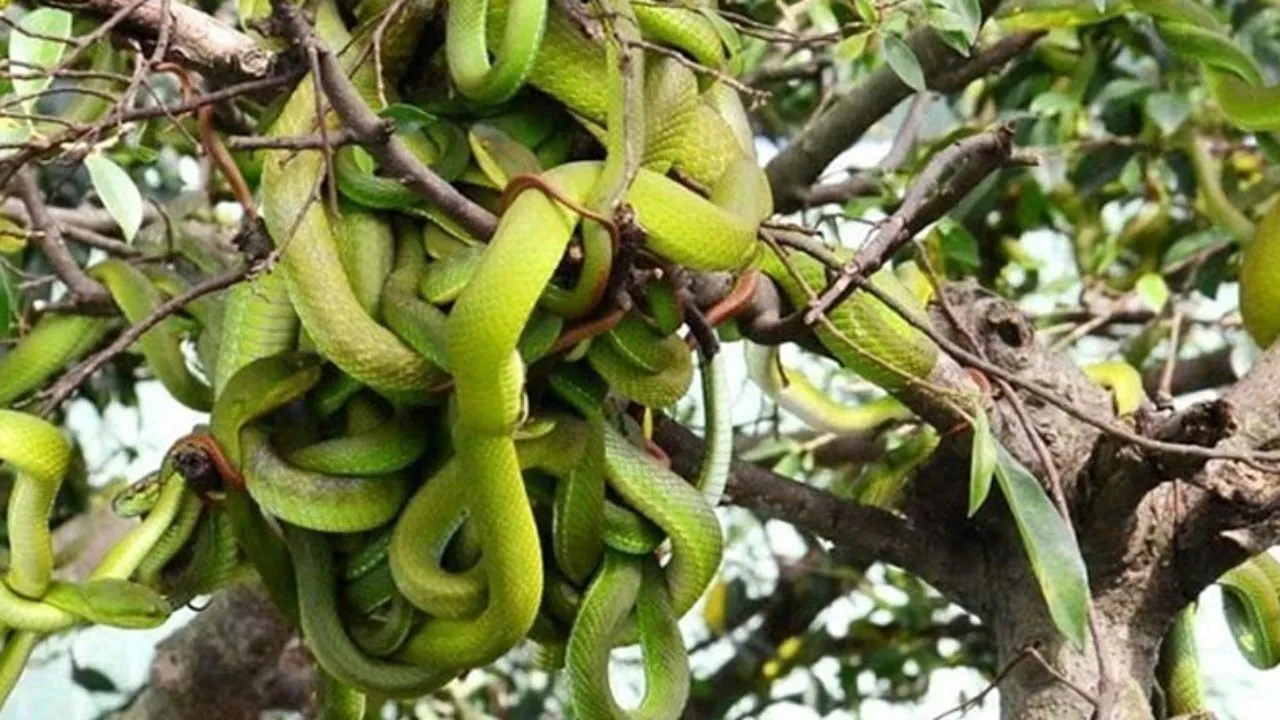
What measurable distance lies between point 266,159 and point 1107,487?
0.62 meters

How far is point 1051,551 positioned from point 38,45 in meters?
0.64

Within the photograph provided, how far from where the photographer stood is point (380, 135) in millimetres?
825

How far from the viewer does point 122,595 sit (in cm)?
101

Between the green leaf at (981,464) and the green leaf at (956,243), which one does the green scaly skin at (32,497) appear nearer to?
the green leaf at (981,464)

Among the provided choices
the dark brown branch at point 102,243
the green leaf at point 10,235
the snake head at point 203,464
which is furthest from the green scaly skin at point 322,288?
the dark brown branch at point 102,243

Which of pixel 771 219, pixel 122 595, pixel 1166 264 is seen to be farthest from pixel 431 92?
pixel 1166 264

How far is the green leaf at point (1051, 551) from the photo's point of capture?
0.95 meters

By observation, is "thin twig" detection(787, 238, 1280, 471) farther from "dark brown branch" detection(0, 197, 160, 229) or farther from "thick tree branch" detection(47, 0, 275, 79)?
"dark brown branch" detection(0, 197, 160, 229)

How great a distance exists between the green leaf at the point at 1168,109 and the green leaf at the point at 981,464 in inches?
34.7

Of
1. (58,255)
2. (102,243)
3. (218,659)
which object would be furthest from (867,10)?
(218,659)

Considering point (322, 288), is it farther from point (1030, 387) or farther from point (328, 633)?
point (1030, 387)

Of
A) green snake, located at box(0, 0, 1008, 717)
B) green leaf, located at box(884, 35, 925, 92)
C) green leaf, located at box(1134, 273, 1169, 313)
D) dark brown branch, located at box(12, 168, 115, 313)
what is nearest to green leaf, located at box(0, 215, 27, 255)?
dark brown branch, located at box(12, 168, 115, 313)

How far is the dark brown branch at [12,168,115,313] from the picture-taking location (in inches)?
54.8

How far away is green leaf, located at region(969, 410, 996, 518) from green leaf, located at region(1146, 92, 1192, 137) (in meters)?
0.88
